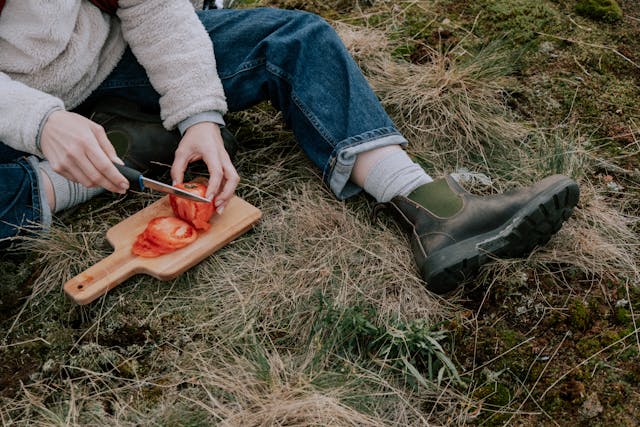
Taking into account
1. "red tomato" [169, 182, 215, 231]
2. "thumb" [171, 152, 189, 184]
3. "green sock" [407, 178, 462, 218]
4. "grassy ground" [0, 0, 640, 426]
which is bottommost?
"grassy ground" [0, 0, 640, 426]

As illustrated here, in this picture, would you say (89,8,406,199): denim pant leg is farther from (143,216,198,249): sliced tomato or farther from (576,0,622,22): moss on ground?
(576,0,622,22): moss on ground

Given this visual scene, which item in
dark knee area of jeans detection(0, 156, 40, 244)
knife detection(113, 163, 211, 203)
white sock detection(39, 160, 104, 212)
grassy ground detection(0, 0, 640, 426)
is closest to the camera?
grassy ground detection(0, 0, 640, 426)

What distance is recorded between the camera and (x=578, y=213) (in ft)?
6.75

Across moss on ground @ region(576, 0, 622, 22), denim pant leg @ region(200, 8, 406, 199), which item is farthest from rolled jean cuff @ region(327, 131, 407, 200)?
moss on ground @ region(576, 0, 622, 22)

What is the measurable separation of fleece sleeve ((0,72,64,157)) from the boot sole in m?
1.10

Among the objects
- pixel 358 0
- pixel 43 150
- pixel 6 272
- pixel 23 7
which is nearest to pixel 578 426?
pixel 43 150

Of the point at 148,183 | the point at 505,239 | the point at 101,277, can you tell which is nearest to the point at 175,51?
the point at 148,183

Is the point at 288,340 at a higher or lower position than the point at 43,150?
lower

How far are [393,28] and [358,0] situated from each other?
0.28 meters

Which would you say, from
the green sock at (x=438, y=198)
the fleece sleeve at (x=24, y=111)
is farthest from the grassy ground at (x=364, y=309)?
the fleece sleeve at (x=24, y=111)

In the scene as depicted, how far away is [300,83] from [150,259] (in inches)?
27.2

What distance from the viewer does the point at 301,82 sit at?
6.64ft

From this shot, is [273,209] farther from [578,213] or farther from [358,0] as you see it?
[358,0]

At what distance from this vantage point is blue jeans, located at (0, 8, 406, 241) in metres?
1.99
